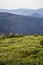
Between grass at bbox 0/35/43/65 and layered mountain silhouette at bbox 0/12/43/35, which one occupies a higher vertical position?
grass at bbox 0/35/43/65

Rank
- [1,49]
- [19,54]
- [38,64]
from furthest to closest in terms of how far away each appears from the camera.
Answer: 1. [1,49]
2. [19,54]
3. [38,64]

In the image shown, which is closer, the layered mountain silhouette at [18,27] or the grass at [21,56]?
the grass at [21,56]

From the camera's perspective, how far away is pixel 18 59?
12.4 meters

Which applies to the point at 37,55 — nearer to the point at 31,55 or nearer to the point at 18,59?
the point at 31,55

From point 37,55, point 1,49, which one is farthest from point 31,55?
point 1,49

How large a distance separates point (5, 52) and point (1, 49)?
956 millimetres

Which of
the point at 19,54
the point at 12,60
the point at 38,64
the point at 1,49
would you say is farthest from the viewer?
the point at 1,49

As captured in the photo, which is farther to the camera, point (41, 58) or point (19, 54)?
point (19, 54)

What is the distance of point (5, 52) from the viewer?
13.9 meters

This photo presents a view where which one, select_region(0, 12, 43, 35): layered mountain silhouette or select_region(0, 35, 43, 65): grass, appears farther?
select_region(0, 12, 43, 35): layered mountain silhouette

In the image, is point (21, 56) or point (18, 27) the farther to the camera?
point (18, 27)

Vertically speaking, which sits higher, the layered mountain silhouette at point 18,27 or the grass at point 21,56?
the grass at point 21,56

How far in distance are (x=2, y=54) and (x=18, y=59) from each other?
1.48 meters

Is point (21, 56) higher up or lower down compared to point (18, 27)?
higher up
